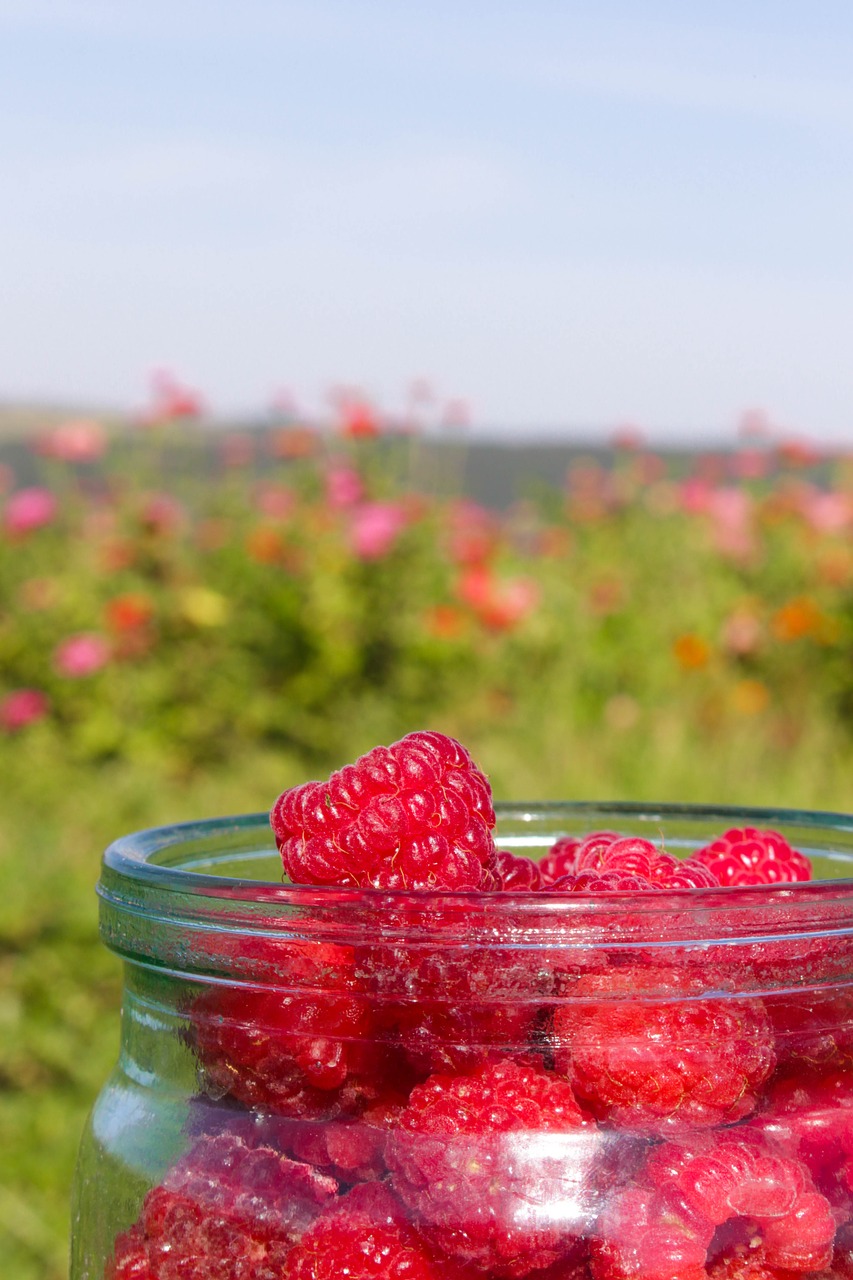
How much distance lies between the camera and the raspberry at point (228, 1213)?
0.66 metres

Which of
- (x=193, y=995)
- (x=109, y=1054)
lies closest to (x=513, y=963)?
(x=193, y=995)

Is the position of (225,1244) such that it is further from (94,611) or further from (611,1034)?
(94,611)

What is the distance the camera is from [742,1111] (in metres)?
0.66

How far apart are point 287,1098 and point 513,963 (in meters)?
0.13

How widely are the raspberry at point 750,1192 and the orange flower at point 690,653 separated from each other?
11.1 feet

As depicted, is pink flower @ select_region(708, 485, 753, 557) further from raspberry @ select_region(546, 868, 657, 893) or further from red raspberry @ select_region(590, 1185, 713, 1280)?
red raspberry @ select_region(590, 1185, 713, 1280)

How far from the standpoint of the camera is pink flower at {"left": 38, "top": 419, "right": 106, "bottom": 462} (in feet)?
15.0

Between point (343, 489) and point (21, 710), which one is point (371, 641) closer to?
point (343, 489)

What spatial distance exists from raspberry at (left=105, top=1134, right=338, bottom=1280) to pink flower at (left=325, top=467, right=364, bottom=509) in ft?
11.8

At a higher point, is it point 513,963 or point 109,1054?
point 513,963

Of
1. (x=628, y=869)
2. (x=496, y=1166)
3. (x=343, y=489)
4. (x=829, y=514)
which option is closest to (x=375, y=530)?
(x=343, y=489)

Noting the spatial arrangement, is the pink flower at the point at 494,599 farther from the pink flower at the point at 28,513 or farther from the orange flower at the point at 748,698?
the pink flower at the point at 28,513

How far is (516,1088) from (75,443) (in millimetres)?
4141

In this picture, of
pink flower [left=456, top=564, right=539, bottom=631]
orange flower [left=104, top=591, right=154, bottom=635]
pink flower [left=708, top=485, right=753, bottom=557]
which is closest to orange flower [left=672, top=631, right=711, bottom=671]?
pink flower [left=456, top=564, right=539, bottom=631]
